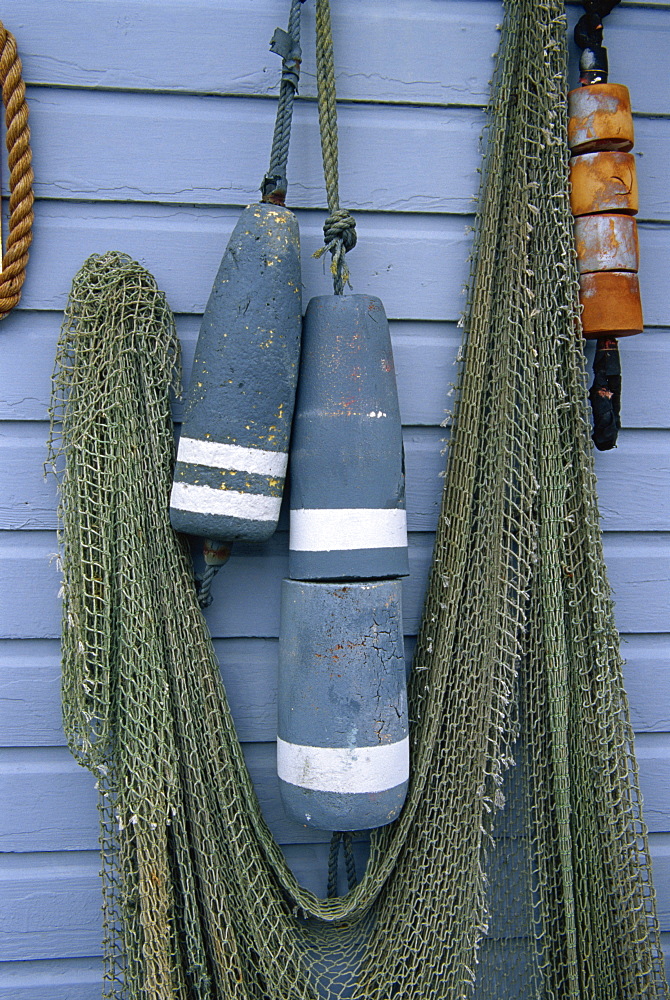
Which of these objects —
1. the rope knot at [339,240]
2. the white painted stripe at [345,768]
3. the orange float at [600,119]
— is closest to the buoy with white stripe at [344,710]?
the white painted stripe at [345,768]

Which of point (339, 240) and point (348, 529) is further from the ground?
point (339, 240)

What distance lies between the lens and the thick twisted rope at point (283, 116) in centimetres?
125

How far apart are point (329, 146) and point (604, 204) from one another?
20.4 inches

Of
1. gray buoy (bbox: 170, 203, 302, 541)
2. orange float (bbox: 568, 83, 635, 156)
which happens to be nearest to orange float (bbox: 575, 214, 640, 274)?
orange float (bbox: 568, 83, 635, 156)

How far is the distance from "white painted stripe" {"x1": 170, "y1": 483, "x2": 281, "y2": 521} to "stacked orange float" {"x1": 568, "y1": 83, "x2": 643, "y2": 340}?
71 cm

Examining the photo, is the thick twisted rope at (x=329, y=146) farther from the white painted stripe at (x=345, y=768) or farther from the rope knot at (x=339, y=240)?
the white painted stripe at (x=345, y=768)

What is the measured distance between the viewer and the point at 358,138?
4.54ft

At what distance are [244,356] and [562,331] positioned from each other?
1.96 ft

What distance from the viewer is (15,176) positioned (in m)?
1.29

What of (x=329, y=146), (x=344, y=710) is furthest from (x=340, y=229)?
(x=344, y=710)

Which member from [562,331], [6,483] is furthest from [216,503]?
[562,331]

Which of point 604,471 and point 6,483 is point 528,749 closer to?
point 604,471

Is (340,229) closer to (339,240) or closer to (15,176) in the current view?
(339,240)

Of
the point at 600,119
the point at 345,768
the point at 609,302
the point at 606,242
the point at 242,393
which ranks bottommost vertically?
the point at 345,768
